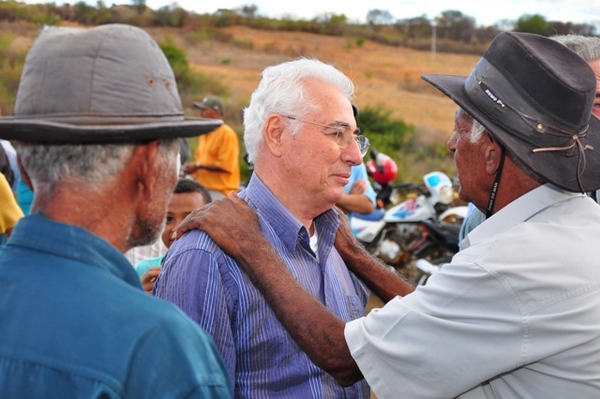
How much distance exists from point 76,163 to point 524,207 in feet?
4.59

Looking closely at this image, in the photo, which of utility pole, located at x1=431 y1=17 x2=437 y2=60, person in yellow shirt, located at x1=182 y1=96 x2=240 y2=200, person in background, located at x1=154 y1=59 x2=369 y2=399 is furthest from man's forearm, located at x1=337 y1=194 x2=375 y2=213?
utility pole, located at x1=431 y1=17 x2=437 y2=60

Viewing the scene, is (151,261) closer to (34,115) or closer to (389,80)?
(34,115)

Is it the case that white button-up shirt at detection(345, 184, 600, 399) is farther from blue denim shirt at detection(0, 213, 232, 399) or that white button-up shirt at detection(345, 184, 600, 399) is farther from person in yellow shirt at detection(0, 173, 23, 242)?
person in yellow shirt at detection(0, 173, 23, 242)

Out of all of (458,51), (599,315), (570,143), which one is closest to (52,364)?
(599,315)

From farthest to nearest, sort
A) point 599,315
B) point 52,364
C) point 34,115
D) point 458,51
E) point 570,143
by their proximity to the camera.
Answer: point 458,51
point 570,143
point 599,315
point 34,115
point 52,364

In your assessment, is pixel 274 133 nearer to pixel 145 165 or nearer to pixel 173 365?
pixel 145 165

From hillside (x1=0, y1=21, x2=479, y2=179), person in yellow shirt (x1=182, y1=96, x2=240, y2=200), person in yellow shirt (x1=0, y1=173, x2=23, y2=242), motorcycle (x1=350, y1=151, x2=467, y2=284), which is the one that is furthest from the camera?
hillside (x1=0, y1=21, x2=479, y2=179)

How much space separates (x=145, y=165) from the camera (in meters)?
1.50

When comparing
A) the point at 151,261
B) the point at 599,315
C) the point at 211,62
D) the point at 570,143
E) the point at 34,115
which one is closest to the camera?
the point at 34,115

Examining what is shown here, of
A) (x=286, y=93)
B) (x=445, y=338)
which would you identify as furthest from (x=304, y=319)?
(x=286, y=93)

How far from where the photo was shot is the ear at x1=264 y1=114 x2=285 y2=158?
266 centimetres

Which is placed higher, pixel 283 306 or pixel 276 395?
pixel 283 306

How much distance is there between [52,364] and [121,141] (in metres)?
0.47

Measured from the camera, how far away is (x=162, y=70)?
1.52 metres
